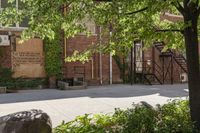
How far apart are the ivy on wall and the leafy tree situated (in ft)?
40.4

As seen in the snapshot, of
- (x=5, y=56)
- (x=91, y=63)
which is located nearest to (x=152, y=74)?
(x=91, y=63)

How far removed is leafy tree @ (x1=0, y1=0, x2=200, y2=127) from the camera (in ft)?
21.8

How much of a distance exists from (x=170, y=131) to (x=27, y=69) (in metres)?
14.5

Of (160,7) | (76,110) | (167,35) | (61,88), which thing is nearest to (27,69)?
(61,88)

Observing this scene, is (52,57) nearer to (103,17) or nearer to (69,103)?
(69,103)

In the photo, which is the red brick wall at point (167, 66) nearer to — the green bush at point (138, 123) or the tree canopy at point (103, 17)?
the tree canopy at point (103, 17)

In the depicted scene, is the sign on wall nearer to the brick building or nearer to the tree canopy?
the brick building

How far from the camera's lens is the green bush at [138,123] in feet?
23.3

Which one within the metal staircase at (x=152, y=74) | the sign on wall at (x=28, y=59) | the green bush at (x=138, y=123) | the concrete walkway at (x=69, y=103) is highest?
the sign on wall at (x=28, y=59)

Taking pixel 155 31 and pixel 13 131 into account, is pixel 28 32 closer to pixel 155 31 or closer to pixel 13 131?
pixel 13 131

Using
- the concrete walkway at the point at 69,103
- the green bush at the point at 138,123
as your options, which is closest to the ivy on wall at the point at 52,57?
the concrete walkway at the point at 69,103

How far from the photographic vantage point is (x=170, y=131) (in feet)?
23.4

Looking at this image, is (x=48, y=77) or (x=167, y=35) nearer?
(x=167, y=35)

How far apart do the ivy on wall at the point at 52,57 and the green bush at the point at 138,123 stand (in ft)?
41.4
